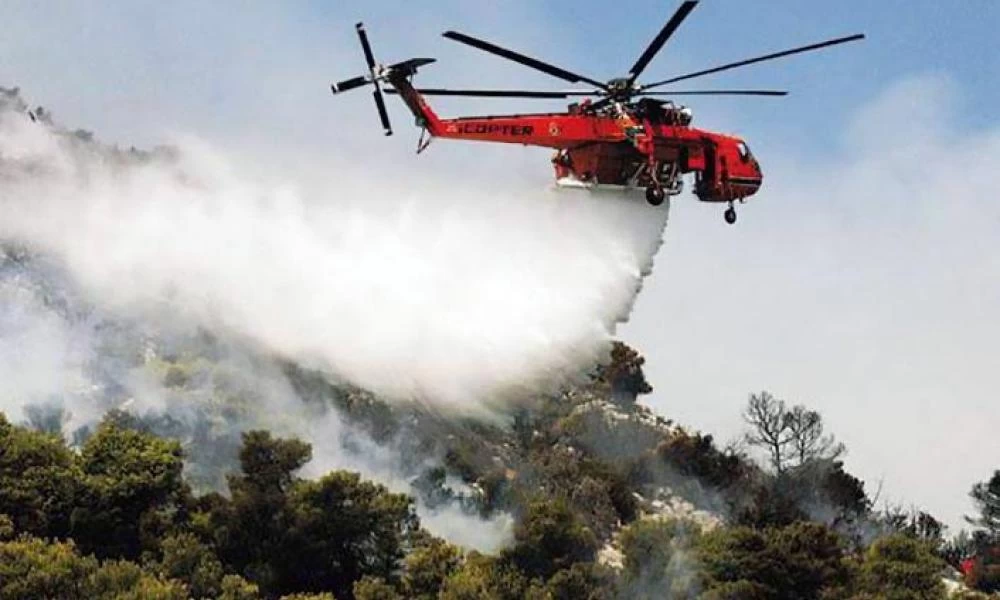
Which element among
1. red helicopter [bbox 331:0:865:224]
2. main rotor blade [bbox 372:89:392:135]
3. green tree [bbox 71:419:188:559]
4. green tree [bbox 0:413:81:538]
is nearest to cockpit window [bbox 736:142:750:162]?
red helicopter [bbox 331:0:865:224]

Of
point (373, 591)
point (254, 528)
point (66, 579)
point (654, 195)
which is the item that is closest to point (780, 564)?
point (373, 591)

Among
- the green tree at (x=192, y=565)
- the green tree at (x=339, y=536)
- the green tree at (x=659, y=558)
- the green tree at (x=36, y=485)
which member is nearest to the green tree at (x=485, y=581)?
the green tree at (x=339, y=536)

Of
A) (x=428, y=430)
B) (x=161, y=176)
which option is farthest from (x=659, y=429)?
(x=161, y=176)

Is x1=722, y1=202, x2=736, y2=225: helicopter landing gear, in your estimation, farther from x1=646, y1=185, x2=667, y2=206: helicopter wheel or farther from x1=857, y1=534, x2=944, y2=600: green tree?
x1=857, y1=534, x2=944, y2=600: green tree

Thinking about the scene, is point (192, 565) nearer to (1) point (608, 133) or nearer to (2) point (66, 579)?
(2) point (66, 579)

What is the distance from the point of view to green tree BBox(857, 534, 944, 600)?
137ft

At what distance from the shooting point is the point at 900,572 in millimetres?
42500

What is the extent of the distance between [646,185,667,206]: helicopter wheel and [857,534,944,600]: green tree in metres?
17.5

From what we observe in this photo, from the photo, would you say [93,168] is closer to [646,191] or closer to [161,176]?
[161,176]

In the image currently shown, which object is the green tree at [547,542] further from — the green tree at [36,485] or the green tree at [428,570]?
the green tree at [36,485]

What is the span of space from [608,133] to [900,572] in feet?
71.0

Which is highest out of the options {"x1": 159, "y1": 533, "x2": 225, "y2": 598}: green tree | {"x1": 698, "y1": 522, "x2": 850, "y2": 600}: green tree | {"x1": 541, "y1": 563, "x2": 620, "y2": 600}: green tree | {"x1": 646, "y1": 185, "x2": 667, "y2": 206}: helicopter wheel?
{"x1": 646, "y1": 185, "x2": 667, "y2": 206}: helicopter wheel

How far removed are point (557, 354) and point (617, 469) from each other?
118ft

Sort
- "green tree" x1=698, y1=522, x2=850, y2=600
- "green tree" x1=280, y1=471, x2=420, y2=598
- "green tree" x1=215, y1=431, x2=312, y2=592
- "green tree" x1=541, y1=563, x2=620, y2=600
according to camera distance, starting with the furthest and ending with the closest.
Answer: "green tree" x1=698, y1=522, x2=850, y2=600, "green tree" x1=541, y1=563, x2=620, y2=600, "green tree" x1=280, y1=471, x2=420, y2=598, "green tree" x1=215, y1=431, x2=312, y2=592
